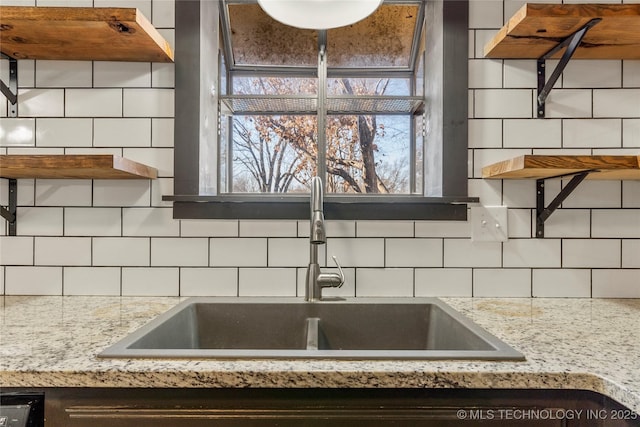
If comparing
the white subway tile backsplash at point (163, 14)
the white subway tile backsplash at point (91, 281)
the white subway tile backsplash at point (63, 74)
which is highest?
the white subway tile backsplash at point (163, 14)

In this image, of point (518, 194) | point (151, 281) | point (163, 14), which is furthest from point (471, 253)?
point (163, 14)

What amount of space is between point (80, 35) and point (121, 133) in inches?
11.9

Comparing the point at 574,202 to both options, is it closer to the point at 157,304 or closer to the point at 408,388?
the point at 408,388

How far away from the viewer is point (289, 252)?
140 centimetres

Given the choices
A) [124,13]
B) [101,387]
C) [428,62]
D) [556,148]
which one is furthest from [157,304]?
[556,148]

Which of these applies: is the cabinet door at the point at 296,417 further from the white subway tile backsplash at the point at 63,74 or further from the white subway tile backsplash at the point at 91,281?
the white subway tile backsplash at the point at 63,74

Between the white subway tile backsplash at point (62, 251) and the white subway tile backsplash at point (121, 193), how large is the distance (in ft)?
0.45

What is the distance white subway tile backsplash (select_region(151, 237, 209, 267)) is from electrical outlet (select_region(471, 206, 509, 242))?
0.86 m

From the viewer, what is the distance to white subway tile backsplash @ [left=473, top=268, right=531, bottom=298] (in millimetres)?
1394

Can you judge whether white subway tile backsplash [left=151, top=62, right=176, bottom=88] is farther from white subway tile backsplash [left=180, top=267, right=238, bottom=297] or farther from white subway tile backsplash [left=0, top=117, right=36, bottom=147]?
white subway tile backsplash [left=180, top=267, right=238, bottom=297]

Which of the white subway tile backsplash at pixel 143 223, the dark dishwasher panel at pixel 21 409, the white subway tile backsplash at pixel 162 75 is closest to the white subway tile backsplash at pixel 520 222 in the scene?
the white subway tile backsplash at pixel 143 223

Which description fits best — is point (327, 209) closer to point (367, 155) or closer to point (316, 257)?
point (316, 257)

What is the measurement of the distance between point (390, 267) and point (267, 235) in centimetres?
41

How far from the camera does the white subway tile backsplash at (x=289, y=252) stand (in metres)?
1.40
